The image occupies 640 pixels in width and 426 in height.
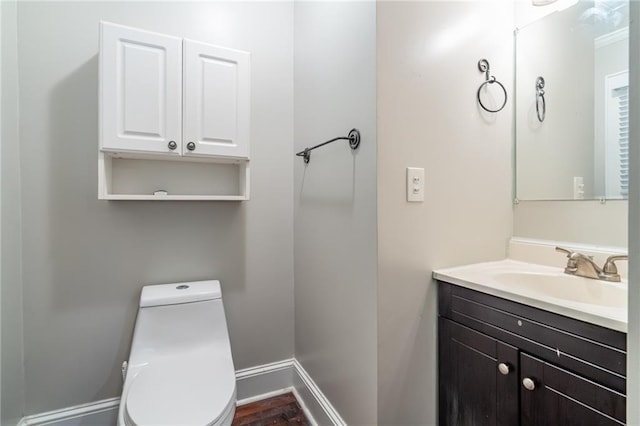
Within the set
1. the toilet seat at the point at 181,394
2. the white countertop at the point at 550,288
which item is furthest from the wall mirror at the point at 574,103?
the toilet seat at the point at 181,394

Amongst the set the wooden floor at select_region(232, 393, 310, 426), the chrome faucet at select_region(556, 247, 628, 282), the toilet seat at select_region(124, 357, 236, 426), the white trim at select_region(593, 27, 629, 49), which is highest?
the white trim at select_region(593, 27, 629, 49)

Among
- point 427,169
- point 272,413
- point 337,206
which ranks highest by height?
point 427,169

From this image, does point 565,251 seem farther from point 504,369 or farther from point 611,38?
point 611,38

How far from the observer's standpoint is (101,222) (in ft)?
4.77

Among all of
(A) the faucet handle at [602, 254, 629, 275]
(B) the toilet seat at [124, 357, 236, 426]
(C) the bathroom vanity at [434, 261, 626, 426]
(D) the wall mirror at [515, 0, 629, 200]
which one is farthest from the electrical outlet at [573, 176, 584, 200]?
(B) the toilet seat at [124, 357, 236, 426]

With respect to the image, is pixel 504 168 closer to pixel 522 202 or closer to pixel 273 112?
pixel 522 202

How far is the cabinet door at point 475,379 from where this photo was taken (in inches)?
38.3

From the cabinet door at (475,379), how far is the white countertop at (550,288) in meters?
0.18

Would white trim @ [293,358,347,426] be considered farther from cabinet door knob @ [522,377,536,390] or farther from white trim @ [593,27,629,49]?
white trim @ [593,27,629,49]

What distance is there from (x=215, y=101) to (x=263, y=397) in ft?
5.48

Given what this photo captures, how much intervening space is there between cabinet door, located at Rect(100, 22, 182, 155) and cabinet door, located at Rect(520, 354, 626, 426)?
160cm

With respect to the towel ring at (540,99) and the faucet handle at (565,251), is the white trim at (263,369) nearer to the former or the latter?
the faucet handle at (565,251)

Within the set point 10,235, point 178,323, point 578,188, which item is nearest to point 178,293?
point 178,323

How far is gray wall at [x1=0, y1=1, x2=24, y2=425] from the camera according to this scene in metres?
1.21
